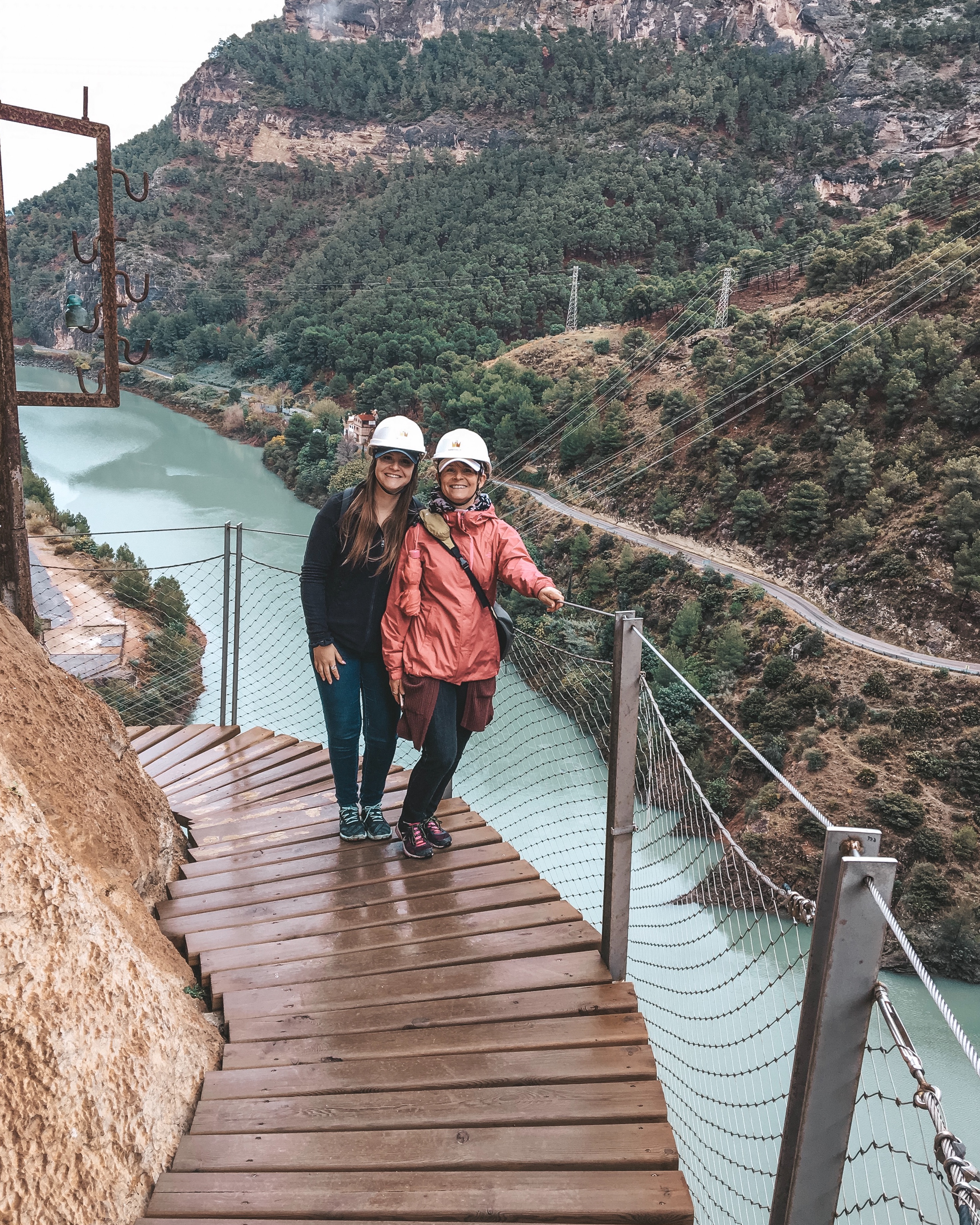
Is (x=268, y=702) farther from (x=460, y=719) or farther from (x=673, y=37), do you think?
(x=673, y=37)

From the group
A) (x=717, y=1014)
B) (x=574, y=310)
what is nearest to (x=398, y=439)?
(x=717, y=1014)

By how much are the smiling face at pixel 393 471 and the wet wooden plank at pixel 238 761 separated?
1216 millimetres

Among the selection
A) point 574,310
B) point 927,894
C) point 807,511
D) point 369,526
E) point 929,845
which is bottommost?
point 927,894

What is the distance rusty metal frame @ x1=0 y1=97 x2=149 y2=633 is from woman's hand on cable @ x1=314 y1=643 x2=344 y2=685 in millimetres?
635

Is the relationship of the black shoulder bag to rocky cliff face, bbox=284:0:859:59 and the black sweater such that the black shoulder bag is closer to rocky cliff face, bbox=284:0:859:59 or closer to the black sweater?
the black sweater

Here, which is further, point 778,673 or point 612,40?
point 612,40

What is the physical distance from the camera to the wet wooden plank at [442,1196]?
4.04 ft

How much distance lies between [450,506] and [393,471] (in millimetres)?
164

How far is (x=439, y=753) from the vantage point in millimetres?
1991

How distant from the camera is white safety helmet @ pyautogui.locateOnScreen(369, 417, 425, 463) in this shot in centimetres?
192

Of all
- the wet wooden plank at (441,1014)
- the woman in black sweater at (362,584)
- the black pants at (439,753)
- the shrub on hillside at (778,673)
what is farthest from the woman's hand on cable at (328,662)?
the shrub on hillside at (778,673)

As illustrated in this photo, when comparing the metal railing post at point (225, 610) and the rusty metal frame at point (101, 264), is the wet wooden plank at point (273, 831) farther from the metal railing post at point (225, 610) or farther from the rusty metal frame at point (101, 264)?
the rusty metal frame at point (101, 264)

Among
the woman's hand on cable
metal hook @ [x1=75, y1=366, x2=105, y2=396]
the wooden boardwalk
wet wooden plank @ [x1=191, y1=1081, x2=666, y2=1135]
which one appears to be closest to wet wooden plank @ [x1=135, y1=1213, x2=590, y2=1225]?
the wooden boardwalk

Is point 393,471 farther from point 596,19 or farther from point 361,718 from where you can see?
point 596,19
